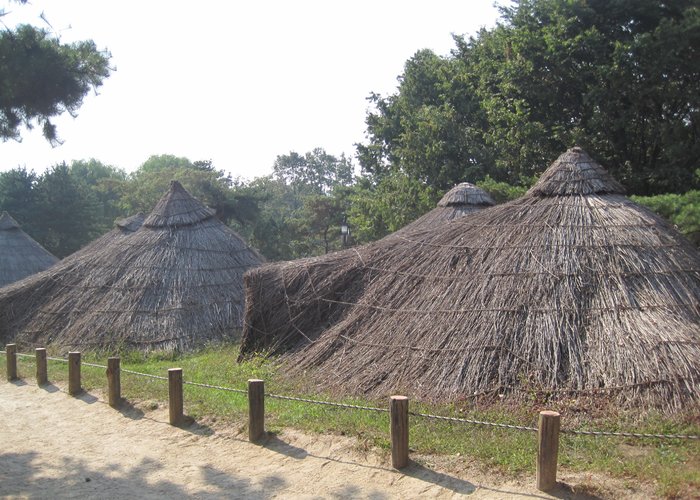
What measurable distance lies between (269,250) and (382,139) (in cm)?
1007

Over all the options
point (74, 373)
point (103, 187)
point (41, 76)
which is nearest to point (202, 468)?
point (74, 373)

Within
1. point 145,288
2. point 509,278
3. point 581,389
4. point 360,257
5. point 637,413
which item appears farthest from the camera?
point 145,288

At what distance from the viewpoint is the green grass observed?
5.48 metres

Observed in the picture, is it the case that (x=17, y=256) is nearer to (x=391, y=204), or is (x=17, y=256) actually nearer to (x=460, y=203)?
(x=391, y=204)

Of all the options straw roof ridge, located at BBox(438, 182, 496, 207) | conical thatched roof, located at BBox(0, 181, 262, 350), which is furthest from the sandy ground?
straw roof ridge, located at BBox(438, 182, 496, 207)

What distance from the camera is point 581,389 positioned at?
6871 mm

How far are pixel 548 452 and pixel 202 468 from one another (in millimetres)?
3452

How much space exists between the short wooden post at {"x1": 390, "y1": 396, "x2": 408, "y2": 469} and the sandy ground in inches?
4.3

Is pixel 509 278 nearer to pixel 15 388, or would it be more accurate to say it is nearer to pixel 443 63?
pixel 15 388

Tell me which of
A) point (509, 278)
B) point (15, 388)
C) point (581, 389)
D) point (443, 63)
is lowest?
point (15, 388)

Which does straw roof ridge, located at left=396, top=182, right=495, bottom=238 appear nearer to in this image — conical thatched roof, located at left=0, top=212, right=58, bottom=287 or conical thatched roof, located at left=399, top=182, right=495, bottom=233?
conical thatched roof, located at left=399, top=182, right=495, bottom=233

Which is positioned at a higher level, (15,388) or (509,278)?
(509,278)

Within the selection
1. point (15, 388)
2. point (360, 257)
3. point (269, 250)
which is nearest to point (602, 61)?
point (360, 257)

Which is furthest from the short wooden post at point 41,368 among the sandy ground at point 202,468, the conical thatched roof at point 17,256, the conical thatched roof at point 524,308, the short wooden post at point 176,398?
the conical thatched roof at point 17,256
